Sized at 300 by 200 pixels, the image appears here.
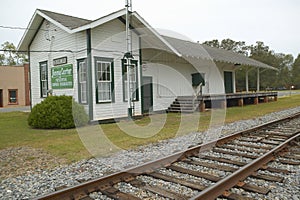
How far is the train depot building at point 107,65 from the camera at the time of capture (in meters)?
12.3

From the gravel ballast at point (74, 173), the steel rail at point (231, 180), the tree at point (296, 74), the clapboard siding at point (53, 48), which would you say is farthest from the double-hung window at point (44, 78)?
the tree at point (296, 74)

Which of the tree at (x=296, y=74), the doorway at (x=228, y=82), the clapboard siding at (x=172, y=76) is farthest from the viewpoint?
the tree at (x=296, y=74)

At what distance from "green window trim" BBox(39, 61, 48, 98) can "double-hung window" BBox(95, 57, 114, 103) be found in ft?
13.8

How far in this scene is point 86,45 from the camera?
12227 mm

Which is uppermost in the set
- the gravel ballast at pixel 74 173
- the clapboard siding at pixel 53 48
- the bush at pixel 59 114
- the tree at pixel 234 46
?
the tree at pixel 234 46

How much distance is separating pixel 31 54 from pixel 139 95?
24.0 ft

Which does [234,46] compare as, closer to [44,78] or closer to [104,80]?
[44,78]

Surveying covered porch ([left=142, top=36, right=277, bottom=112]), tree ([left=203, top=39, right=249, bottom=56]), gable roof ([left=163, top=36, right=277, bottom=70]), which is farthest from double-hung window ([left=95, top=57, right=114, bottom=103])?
tree ([left=203, top=39, right=249, bottom=56])

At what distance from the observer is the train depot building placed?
40.4 feet

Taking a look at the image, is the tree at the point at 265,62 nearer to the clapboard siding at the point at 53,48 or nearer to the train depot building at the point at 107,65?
the train depot building at the point at 107,65

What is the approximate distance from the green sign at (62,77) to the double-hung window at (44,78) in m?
0.89

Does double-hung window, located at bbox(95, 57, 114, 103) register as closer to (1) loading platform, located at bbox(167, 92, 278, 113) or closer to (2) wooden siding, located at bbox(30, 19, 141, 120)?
(2) wooden siding, located at bbox(30, 19, 141, 120)

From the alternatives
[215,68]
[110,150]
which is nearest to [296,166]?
[110,150]

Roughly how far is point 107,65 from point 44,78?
4700 mm
